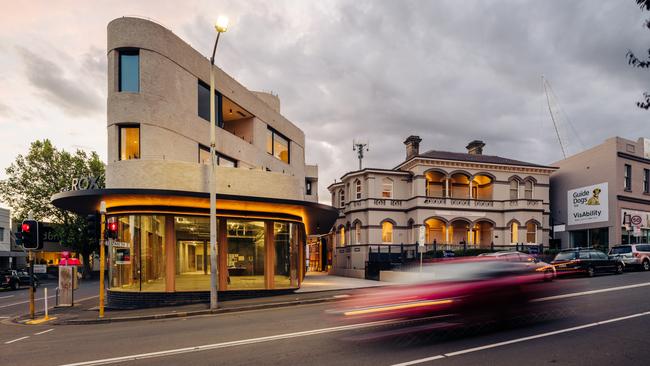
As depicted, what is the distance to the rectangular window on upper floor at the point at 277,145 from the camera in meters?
26.1

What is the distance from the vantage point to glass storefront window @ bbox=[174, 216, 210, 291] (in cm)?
1681

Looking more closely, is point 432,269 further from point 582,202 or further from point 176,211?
point 582,202

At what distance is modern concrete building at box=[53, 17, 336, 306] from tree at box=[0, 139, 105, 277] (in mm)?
27282

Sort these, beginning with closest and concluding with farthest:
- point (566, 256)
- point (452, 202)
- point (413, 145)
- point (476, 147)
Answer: point (566, 256) → point (452, 202) → point (413, 145) → point (476, 147)

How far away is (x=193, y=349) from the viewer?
830 cm

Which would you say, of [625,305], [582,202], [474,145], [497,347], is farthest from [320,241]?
[497,347]

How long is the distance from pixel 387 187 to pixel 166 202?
1022 inches

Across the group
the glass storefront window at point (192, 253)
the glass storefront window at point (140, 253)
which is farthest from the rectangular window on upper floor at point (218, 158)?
the glass storefront window at point (140, 253)

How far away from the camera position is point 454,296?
809 centimetres

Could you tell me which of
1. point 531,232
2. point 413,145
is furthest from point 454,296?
point 413,145

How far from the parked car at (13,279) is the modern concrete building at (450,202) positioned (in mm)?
27522

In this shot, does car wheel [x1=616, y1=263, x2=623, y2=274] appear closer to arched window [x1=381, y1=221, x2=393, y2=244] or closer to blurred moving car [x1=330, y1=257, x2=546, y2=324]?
blurred moving car [x1=330, y1=257, x2=546, y2=324]

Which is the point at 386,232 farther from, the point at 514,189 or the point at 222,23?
the point at 222,23

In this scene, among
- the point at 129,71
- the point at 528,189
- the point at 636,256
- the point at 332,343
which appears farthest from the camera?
the point at 528,189
